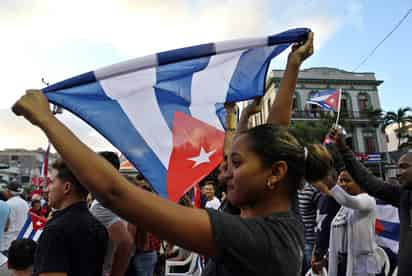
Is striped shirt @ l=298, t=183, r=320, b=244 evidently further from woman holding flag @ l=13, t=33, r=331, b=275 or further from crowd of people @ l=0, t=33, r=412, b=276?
woman holding flag @ l=13, t=33, r=331, b=275

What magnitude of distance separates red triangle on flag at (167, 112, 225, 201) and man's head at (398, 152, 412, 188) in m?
1.73

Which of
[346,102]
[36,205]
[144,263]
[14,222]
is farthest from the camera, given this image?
[346,102]

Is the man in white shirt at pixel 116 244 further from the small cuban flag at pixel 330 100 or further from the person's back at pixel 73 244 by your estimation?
the small cuban flag at pixel 330 100

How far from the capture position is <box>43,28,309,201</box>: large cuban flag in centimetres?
181

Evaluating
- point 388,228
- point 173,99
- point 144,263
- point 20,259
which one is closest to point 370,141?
point 388,228

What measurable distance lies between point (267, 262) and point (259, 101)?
5.06 ft

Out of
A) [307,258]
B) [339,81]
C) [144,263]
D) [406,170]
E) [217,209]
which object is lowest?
[307,258]

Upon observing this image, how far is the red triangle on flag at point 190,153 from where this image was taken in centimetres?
205

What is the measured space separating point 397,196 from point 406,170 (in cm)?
25

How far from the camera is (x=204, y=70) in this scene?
7.25ft

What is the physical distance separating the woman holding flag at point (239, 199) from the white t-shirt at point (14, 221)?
469cm

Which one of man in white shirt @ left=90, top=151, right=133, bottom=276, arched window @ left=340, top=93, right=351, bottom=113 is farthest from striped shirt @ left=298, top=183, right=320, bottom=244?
arched window @ left=340, top=93, right=351, bottom=113

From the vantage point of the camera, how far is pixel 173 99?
7.27ft

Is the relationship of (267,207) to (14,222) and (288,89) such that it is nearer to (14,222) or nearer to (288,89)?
(288,89)
